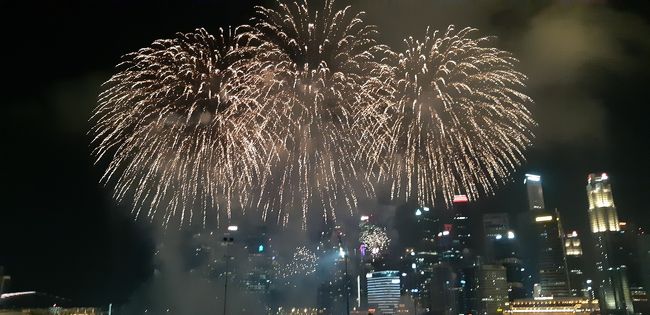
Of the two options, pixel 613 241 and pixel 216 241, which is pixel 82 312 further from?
pixel 613 241

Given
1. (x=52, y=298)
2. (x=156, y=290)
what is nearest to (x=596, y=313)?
(x=156, y=290)

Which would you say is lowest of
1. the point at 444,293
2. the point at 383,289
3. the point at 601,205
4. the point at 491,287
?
the point at 444,293

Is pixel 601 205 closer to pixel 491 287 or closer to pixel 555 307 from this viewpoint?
pixel 491 287

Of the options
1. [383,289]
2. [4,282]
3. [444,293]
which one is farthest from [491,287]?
[4,282]

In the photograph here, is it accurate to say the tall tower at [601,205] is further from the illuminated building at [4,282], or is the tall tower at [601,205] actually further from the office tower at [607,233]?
the illuminated building at [4,282]

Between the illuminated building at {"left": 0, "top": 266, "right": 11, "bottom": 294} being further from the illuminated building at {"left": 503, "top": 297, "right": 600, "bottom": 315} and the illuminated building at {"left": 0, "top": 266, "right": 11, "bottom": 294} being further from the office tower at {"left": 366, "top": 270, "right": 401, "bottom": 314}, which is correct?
the office tower at {"left": 366, "top": 270, "right": 401, "bottom": 314}

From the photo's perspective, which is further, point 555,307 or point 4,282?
point 555,307
